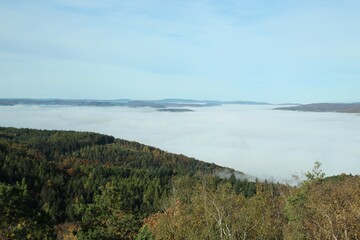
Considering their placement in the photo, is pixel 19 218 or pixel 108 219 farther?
pixel 108 219

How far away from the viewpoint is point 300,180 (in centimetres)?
6969

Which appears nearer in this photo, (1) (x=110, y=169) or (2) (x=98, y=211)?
(2) (x=98, y=211)

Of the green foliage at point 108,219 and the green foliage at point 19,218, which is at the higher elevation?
the green foliage at point 19,218

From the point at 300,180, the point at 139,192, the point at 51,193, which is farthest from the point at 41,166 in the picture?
the point at 300,180

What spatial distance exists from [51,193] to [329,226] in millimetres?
117196

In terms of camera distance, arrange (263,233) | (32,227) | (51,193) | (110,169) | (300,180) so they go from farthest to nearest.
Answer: (110,169) < (51,193) < (300,180) < (263,233) < (32,227)

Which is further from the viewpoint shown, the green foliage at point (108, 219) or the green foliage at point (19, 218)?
the green foliage at point (108, 219)

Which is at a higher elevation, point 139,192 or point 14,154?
point 14,154

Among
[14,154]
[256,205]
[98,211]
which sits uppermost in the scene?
[256,205]

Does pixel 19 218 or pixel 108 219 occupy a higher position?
pixel 19 218

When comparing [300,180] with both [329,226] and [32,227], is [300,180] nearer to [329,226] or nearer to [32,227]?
[329,226]

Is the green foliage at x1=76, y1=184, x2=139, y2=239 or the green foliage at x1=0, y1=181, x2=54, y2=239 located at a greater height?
the green foliage at x1=0, y1=181, x2=54, y2=239

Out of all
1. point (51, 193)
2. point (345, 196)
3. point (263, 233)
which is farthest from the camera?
point (51, 193)

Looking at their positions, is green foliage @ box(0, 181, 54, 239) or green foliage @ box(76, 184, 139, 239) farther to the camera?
green foliage @ box(76, 184, 139, 239)
